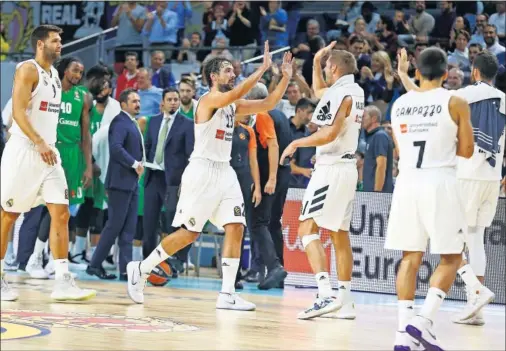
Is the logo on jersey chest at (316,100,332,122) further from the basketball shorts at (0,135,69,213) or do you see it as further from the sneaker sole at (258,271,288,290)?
the sneaker sole at (258,271,288,290)

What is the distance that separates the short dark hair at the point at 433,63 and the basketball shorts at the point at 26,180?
3.68 meters

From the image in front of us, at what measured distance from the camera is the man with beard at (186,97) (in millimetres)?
12875

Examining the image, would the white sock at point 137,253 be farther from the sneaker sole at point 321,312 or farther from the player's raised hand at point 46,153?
the sneaker sole at point 321,312

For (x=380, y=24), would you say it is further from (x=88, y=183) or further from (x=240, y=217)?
(x=240, y=217)

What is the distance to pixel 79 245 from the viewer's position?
14539 mm

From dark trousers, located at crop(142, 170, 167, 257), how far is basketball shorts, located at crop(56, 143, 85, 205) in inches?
36.5

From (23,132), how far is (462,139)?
13.2ft

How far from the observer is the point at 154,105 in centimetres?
1647

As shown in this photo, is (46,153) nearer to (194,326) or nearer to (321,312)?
(194,326)

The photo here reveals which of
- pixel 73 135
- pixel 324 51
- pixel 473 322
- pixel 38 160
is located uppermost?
pixel 324 51

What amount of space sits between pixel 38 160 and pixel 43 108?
47cm

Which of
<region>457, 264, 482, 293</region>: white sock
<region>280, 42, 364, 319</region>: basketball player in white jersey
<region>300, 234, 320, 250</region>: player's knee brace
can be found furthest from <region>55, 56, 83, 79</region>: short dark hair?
<region>457, 264, 482, 293</region>: white sock

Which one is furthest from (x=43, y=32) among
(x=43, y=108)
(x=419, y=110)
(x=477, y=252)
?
(x=477, y=252)

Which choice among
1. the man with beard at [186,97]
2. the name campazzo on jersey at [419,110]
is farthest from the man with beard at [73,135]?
the name campazzo on jersey at [419,110]
